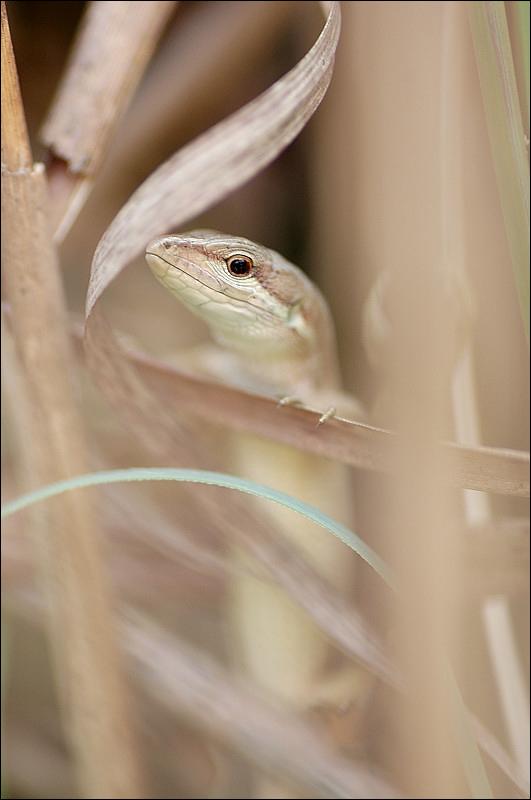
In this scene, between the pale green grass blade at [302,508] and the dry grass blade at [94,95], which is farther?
the dry grass blade at [94,95]

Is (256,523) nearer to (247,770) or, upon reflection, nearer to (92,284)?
(92,284)

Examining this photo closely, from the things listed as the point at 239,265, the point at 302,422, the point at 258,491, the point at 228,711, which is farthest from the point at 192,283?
the point at 228,711

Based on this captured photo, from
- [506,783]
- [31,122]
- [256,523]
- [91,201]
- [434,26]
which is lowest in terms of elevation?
[506,783]

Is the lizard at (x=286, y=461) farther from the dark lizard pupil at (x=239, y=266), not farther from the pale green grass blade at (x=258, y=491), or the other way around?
the pale green grass blade at (x=258, y=491)

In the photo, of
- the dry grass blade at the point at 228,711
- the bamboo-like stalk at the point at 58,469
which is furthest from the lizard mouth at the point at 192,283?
the dry grass blade at the point at 228,711

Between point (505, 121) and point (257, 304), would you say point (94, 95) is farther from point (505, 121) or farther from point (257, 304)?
point (505, 121)

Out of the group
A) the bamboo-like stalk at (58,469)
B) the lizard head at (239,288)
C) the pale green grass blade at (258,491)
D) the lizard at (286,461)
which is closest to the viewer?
the pale green grass blade at (258,491)

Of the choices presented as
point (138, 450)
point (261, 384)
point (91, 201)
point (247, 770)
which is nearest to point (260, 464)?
point (261, 384)
